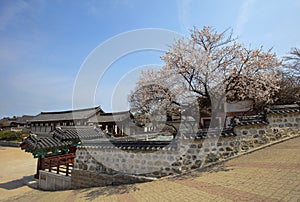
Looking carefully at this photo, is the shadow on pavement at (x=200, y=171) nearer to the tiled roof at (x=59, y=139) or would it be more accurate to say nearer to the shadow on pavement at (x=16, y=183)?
the tiled roof at (x=59, y=139)

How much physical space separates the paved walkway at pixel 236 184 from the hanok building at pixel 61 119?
2582 cm

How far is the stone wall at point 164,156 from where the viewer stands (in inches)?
243

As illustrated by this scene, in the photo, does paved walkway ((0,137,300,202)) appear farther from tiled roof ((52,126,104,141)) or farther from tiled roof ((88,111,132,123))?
tiled roof ((88,111,132,123))

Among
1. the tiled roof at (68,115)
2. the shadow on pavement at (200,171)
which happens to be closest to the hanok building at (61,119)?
the tiled roof at (68,115)

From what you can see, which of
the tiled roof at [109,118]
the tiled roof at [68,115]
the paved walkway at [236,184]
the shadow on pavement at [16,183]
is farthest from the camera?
the tiled roof at [68,115]

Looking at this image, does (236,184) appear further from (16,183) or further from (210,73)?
(16,183)

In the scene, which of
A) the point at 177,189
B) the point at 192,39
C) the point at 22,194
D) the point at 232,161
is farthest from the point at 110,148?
the point at 192,39

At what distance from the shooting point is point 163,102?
29.2 ft

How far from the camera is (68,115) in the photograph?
3331cm

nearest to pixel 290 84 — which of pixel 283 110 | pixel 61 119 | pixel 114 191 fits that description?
pixel 283 110

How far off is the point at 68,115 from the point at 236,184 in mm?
33489

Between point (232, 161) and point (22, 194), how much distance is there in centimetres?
933

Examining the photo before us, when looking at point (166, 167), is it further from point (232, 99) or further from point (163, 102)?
point (232, 99)

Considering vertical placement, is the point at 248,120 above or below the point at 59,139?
above
